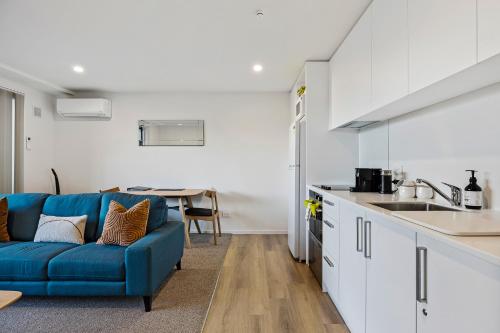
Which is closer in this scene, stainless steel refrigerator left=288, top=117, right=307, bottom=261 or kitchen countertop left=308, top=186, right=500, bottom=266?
kitchen countertop left=308, top=186, right=500, bottom=266

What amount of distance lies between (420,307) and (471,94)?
1269mm

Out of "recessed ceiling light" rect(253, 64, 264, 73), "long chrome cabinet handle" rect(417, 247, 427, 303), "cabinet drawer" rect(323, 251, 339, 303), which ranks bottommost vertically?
"cabinet drawer" rect(323, 251, 339, 303)

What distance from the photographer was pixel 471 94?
61.3 inches

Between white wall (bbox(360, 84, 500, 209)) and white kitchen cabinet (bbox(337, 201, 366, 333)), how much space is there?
0.67 metres

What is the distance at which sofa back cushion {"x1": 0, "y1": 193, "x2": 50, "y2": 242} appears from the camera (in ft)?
8.41

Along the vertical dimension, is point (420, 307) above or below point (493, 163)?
below

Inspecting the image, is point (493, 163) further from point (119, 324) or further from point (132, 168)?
point (132, 168)

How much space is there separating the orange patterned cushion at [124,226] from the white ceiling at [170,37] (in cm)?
171

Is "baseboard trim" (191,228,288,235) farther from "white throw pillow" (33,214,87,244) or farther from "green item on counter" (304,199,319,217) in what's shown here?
"white throw pillow" (33,214,87,244)

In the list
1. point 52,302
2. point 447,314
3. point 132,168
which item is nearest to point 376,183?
point 447,314

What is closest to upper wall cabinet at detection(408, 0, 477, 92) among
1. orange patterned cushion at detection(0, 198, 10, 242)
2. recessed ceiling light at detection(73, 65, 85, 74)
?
orange patterned cushion at detection(0, 198, 10, 242)

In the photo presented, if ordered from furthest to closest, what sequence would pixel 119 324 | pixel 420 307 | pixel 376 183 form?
pixel 376 183 → pixel 119 324 → pixel 420 307

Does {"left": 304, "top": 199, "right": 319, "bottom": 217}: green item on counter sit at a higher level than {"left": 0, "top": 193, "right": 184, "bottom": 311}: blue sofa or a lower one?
higher

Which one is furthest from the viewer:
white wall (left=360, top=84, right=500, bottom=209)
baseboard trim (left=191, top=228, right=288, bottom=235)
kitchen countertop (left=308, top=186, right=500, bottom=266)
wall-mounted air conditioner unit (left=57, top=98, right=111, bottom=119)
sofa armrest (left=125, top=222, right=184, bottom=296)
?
baseboard trim (left=191, top=228, right=288, bottom=235)
